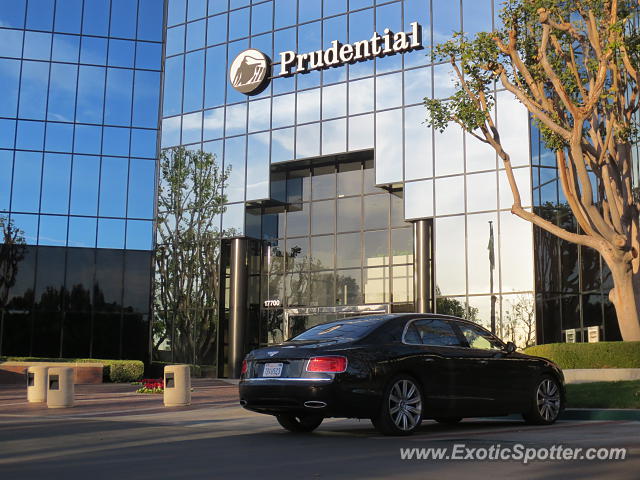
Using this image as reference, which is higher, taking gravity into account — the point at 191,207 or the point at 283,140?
the point at 283,140

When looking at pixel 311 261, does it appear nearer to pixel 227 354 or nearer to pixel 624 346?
pixel 227 354

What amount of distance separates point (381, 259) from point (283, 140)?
22.0ft

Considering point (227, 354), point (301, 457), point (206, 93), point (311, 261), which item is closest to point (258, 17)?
point (206, 93)

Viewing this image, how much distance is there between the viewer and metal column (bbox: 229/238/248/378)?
34.3 metres

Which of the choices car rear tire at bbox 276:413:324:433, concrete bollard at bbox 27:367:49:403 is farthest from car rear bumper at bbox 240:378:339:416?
concrete bollard at bbox 27:367:49:403

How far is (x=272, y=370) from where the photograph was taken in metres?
9.52

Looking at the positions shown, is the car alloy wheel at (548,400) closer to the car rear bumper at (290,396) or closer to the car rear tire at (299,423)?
the car rear tire at (299,423)

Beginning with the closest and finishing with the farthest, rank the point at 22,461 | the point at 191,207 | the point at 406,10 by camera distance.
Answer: the point at 22,461 → the point at 406,10 → the point at 191,207

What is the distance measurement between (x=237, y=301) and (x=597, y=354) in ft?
56.6

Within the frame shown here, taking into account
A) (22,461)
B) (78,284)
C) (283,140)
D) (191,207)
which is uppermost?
(283,140)

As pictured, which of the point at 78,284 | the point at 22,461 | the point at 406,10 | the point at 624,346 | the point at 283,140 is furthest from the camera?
the point at 78,284

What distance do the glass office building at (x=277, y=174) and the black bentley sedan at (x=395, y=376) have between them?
17202 millimetres

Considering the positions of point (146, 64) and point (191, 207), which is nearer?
point (191, 207)

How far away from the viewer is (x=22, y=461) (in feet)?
23.9
